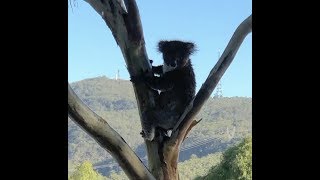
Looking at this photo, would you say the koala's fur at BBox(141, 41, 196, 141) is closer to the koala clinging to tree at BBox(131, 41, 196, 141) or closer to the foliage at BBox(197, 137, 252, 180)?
the koala clinging to tree at BBox(131, 41, 196, 141)

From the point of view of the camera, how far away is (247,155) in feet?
9.52

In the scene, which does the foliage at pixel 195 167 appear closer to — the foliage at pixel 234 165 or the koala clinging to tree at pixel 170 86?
the foliage at pixel 234 165

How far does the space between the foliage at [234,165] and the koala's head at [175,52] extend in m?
1.35

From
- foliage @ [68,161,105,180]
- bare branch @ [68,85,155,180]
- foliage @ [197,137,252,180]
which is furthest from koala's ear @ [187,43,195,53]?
foliage @ [68,161,105,180]

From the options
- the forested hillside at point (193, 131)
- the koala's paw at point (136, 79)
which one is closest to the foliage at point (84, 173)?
the forested hillside at point (193, 131)

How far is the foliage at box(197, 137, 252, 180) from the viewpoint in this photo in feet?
9.88

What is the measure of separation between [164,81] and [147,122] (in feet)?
0.58

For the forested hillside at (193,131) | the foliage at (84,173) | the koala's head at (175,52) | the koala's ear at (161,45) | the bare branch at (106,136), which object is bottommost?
the bare branch at (106,136)

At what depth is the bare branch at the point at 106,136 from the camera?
994mm

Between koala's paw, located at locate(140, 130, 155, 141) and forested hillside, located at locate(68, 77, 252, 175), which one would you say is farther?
forested hillside, located at locate(68, 77, 252, 175)

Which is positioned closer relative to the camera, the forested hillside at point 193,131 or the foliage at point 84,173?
the foliage at point 84,173
